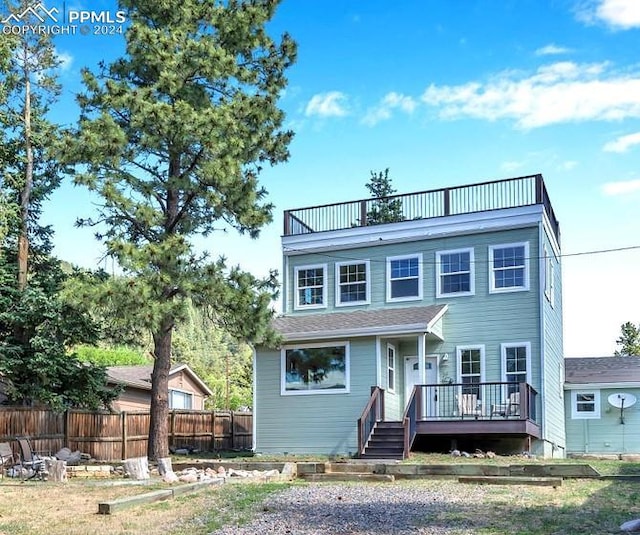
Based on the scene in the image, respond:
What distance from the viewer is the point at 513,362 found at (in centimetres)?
2056

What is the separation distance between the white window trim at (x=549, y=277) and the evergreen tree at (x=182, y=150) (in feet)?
23.4

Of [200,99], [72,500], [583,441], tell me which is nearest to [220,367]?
[583,441]

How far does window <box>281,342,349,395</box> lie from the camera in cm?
2052

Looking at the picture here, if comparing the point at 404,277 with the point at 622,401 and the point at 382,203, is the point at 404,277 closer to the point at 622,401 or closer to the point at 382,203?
the point at 382,203

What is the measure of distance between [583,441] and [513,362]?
19.8 ft

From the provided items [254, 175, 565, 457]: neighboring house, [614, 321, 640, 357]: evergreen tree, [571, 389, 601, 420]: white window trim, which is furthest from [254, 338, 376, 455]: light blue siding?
[614, 321, 640, 357]: evergreen tree

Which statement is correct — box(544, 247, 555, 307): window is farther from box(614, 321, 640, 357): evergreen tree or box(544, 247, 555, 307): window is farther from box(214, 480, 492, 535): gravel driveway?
box(614, 321, 640, 357): evergreen tree

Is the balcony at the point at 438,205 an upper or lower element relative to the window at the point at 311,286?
upper

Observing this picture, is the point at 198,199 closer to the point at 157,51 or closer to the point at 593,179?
the point at 157,51

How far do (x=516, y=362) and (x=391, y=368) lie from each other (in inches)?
125

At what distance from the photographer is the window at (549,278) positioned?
20906 millimetres

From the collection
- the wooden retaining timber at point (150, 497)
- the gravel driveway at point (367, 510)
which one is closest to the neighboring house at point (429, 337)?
the gravel driveway at point (367, 510)

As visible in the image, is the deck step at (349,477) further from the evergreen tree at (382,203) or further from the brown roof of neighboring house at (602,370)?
the brown roof of neighboring house at (602,370)

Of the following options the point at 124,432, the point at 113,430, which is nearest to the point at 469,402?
the point at 124,432
